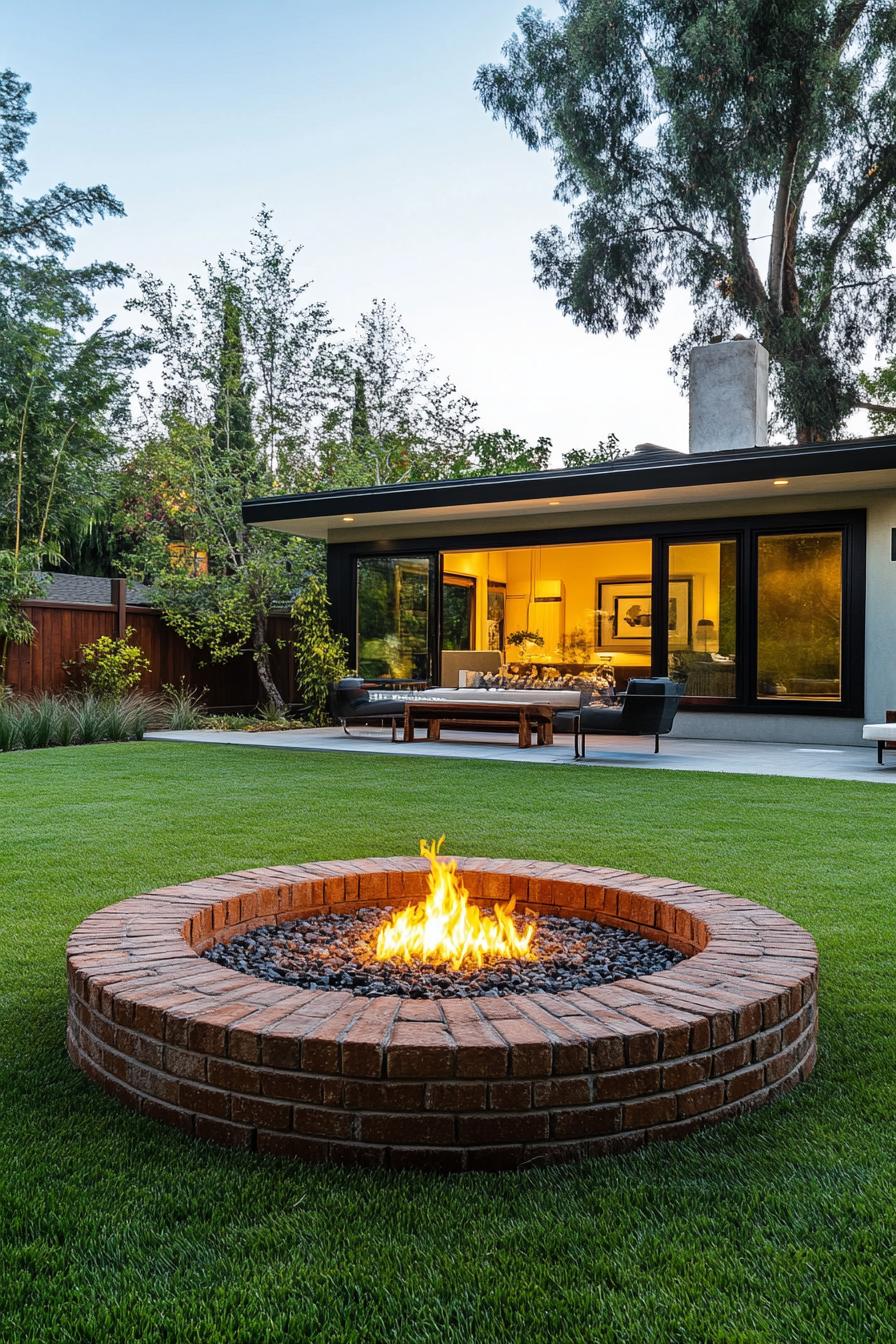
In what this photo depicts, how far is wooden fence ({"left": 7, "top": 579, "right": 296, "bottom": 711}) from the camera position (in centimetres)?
1235

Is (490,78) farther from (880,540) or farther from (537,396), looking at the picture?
(880,540)

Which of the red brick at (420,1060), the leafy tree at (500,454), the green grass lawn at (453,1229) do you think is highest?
the leafy tree at (500,454)

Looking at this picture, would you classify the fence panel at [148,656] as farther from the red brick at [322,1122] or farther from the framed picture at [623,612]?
the red brick at [322,1122]

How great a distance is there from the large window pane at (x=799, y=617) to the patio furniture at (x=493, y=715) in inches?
114

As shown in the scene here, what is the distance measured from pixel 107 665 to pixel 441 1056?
11.8m

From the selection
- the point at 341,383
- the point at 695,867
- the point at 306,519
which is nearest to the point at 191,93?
the point at 306,519

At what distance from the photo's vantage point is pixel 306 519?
1338 cm

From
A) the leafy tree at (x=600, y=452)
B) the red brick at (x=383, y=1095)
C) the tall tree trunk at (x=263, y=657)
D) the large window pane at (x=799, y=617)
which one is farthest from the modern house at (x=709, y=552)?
the leafy tree at (x=600, y=452)

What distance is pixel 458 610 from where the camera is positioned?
50.3 ft

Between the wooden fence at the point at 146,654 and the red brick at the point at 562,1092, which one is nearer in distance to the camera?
the red brick at the point at 562,1092

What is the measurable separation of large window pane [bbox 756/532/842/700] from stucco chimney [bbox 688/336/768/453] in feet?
7.65

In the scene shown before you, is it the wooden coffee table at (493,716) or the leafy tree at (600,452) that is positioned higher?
the leafy tree at (600,452)

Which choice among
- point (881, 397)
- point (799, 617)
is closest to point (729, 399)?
point (799, 617)

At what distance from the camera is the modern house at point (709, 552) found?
35.7 ft
